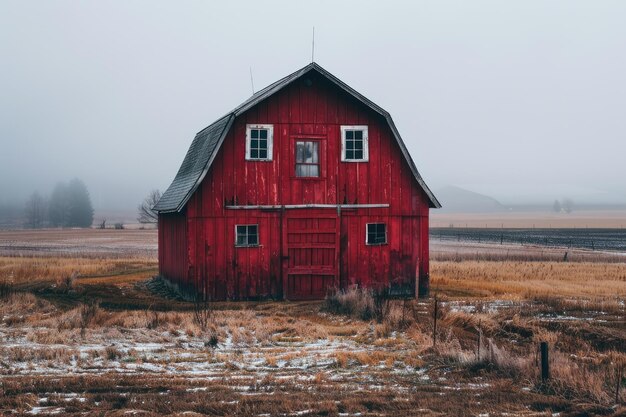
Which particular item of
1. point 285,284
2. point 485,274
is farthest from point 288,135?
point 485,274

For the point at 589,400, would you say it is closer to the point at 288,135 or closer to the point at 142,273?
the point at 288,135

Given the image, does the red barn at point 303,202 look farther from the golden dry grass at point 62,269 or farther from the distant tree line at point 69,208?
the distant tree line at point 69,208

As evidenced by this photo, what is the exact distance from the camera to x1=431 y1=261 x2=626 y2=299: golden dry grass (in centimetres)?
2344

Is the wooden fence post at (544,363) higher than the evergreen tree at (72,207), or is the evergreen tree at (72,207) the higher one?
the evergreen tree at (72,207)

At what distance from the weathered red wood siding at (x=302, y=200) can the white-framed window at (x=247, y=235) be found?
167mm

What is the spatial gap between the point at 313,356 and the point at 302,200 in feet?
32.2

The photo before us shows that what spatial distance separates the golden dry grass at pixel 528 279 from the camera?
2344cm

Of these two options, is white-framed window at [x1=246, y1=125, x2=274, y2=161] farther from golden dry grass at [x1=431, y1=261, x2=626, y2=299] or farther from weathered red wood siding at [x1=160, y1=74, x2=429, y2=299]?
golden dry grass at [x1=431, y1=261, x2=626, y2=299]

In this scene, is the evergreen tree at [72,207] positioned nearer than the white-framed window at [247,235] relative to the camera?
No

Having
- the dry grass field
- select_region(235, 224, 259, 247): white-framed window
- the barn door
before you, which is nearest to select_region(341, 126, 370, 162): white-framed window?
the barn door

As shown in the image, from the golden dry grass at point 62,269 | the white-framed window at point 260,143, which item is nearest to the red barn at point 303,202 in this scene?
the white-framed window at point 260,143

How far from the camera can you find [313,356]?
1224 cm

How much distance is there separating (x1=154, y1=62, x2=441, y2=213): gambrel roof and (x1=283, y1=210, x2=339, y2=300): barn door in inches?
111

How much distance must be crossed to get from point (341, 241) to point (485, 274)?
10.1m
